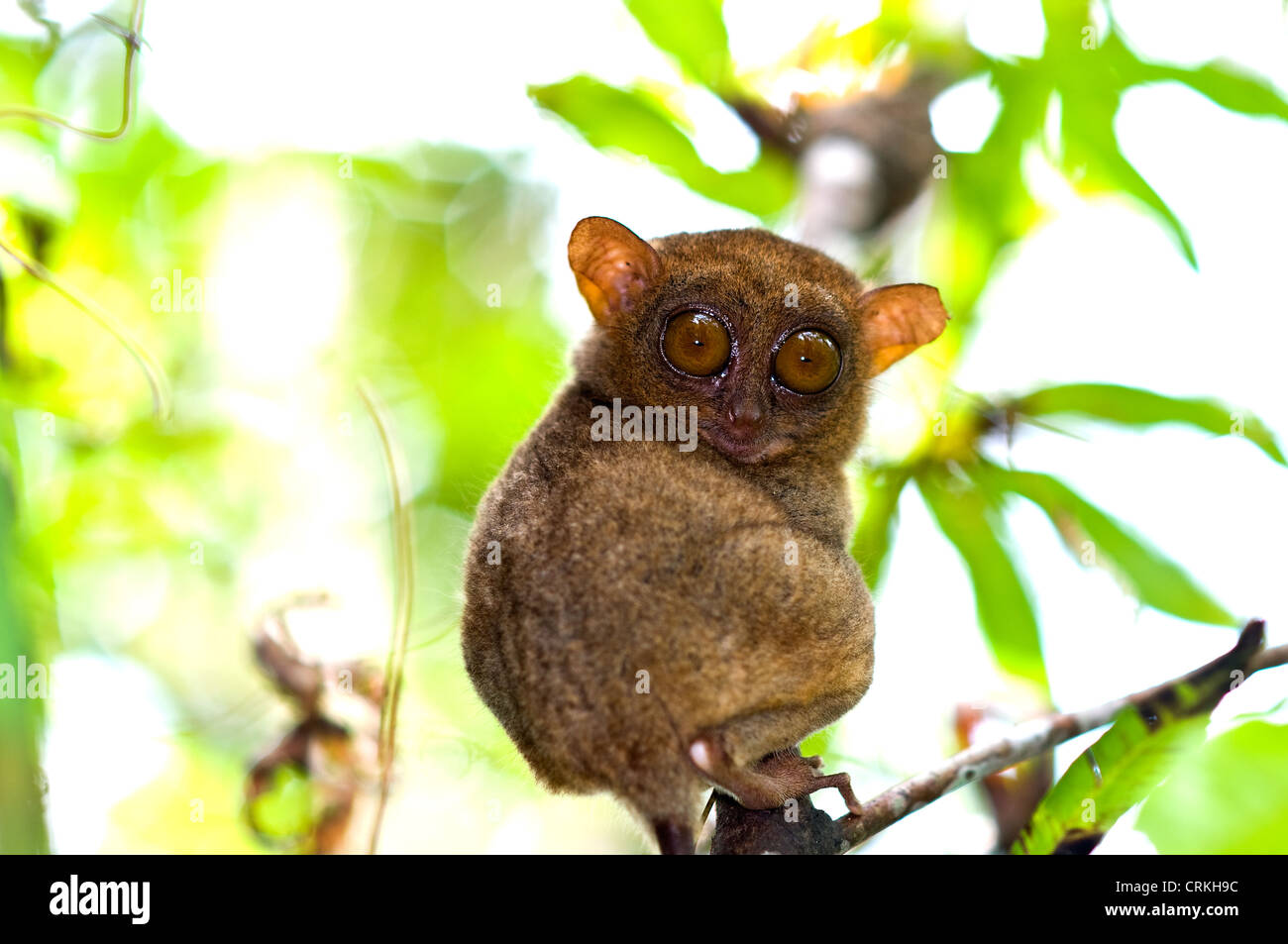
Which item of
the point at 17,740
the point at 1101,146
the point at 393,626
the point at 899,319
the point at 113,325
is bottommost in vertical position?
the point at 17,740

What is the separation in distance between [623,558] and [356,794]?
1.50 metres

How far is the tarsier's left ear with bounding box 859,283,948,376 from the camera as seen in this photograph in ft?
7.44

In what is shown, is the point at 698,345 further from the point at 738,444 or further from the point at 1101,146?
the point at 1101,146

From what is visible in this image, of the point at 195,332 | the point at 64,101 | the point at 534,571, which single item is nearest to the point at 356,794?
the point at 534,571

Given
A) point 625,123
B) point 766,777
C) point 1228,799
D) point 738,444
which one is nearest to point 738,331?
point 738,444

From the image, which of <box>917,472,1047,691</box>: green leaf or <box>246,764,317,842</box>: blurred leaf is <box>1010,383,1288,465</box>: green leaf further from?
<box>246,764,317,842</box>: blurred leaf

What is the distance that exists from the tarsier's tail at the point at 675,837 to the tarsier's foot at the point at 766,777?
0.10m

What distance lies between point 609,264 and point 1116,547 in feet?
5.10

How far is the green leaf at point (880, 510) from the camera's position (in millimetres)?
2645

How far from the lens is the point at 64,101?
3393mm

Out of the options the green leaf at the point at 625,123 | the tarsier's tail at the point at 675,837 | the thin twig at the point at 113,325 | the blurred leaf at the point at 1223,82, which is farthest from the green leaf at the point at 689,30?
the tarsier's tail at the point at 675,837

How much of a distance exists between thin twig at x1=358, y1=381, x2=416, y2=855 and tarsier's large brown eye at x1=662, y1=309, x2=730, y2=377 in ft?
2.61

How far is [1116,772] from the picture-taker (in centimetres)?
182

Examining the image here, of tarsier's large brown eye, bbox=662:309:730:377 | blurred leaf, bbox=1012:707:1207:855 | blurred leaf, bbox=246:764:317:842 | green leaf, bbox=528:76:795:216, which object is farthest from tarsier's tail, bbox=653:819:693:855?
green leaf, bbox=528:76:795:216
